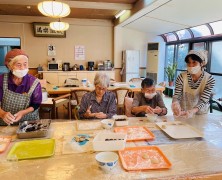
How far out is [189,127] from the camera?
5.36 feet

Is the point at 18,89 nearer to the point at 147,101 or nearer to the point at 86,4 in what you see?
the point at 147,101

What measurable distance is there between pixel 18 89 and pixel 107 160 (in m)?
1.13

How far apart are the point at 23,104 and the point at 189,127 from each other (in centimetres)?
149

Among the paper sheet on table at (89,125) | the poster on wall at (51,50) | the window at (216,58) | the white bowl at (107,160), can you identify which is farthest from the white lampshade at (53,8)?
the window at (216,58)

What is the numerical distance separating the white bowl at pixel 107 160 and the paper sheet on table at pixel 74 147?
6.7 inches

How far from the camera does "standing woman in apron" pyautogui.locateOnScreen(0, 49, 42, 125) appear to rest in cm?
165

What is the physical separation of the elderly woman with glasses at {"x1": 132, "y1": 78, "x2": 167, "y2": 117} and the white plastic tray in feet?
0.91

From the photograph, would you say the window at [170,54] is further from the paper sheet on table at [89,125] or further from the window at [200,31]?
the paper sheet on table at [89,125]

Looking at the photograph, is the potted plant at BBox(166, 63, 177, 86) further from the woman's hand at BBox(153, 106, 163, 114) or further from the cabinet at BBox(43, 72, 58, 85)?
the woman's hand at BBox(153, 106, 163, 114)

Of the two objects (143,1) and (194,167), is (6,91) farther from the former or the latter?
(143,1)

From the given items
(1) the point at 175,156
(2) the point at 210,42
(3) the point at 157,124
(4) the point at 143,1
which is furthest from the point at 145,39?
(1) the point at 175,156

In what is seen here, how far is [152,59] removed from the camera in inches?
279

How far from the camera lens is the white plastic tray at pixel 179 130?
146cm

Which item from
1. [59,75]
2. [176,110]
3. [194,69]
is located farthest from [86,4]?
[176,110]
